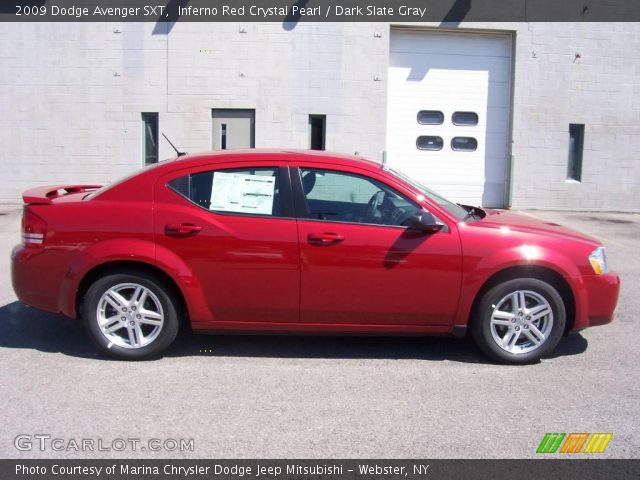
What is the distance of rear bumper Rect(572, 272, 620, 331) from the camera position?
512cm

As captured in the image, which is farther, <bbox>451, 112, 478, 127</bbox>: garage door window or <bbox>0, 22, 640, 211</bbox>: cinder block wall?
<bbox>451, 112, 478, 127</bbox>: garage door window

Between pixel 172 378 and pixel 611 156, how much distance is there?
44.8ft

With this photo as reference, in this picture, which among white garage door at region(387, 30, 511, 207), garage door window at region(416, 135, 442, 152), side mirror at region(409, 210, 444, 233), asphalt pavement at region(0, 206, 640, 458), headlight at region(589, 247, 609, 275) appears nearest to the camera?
asphalt pavement at region(0, 206, 640, 458)

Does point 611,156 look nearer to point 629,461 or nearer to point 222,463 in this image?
point 629,461

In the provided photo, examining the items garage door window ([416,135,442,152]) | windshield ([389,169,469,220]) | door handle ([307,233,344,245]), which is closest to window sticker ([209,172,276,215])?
door handle ([307,233,344,245])

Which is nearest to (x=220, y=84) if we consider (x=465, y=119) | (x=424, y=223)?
(x=465, y=119)

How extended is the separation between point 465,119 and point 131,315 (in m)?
11.8

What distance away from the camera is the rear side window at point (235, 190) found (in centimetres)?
511

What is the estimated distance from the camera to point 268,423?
405 cm

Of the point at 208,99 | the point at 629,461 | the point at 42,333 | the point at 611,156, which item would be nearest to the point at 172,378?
the point at 42,333

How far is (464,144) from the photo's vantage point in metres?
15.3

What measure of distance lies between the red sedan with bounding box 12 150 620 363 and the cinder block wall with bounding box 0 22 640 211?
985 cm

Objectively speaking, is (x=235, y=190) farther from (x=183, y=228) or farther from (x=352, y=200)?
(x=352, y=200)

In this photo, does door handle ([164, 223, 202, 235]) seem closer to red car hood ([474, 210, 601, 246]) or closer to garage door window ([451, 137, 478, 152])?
red car hood ([474, 210, 601, 246])
